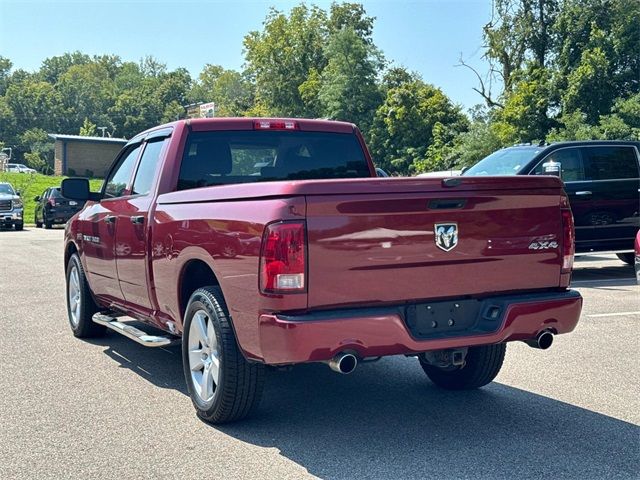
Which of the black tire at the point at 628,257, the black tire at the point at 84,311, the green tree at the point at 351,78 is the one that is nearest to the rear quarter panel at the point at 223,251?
the black tire at the point at 84,311

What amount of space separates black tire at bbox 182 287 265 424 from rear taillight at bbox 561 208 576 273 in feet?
6.60

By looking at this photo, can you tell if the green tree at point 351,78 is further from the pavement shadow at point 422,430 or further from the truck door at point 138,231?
the pavement shadow at point 422,430

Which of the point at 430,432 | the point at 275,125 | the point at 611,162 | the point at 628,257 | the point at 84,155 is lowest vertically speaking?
the point at 430,432

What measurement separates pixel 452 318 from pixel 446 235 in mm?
505

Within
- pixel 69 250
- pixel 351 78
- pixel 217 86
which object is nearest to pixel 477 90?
pixel 351 78

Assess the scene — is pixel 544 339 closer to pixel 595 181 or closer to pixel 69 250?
pixel 69 250

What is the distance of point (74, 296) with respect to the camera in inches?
325

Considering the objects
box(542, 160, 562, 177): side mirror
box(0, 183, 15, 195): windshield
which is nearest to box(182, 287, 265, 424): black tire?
box(542, 160, 562, 177): side mirror

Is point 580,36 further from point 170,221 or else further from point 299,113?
point 299,113

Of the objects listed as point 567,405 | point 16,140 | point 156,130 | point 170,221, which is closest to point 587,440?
point 567,405

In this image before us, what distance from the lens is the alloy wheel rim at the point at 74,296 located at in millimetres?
8045

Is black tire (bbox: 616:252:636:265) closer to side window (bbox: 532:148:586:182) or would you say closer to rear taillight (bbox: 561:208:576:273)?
side window (bbox: 532:148:586:182)

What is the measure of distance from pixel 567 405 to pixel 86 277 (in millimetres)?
4602

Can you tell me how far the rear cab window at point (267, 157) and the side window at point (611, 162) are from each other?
704 centimetres
